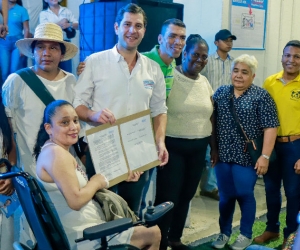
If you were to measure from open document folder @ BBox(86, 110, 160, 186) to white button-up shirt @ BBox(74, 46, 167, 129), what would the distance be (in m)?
0.08

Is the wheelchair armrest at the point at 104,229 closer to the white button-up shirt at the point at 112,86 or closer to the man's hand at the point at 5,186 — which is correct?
the man's hand at the point at 5,186

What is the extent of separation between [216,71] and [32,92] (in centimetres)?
250

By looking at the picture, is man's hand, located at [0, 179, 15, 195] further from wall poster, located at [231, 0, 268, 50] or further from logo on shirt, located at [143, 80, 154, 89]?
wall poster, located at [231, 0, 268, 50]

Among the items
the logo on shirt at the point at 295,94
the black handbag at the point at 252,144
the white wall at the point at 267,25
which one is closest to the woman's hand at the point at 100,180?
the black handbag at the point at 252,144

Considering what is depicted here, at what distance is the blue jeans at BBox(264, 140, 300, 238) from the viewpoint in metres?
3.11

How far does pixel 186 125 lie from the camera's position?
280 centimetres

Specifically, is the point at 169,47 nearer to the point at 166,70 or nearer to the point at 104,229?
the point at 166,70

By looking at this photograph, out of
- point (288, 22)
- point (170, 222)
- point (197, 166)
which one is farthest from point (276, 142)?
point (288, 22)

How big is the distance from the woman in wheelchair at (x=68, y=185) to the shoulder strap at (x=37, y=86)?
18 centimetres

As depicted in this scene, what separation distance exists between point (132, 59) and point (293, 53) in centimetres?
134

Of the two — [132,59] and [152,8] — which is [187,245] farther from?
[152,8]

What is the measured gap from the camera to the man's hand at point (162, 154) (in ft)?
8.52

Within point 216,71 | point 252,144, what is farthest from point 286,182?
point 216,71

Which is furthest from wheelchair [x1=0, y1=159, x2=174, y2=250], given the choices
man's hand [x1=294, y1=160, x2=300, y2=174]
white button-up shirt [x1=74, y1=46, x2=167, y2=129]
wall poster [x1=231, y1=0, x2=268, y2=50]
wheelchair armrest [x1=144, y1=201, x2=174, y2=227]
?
wall poster [x1=231, y1=0, x2=268, y2=50]
